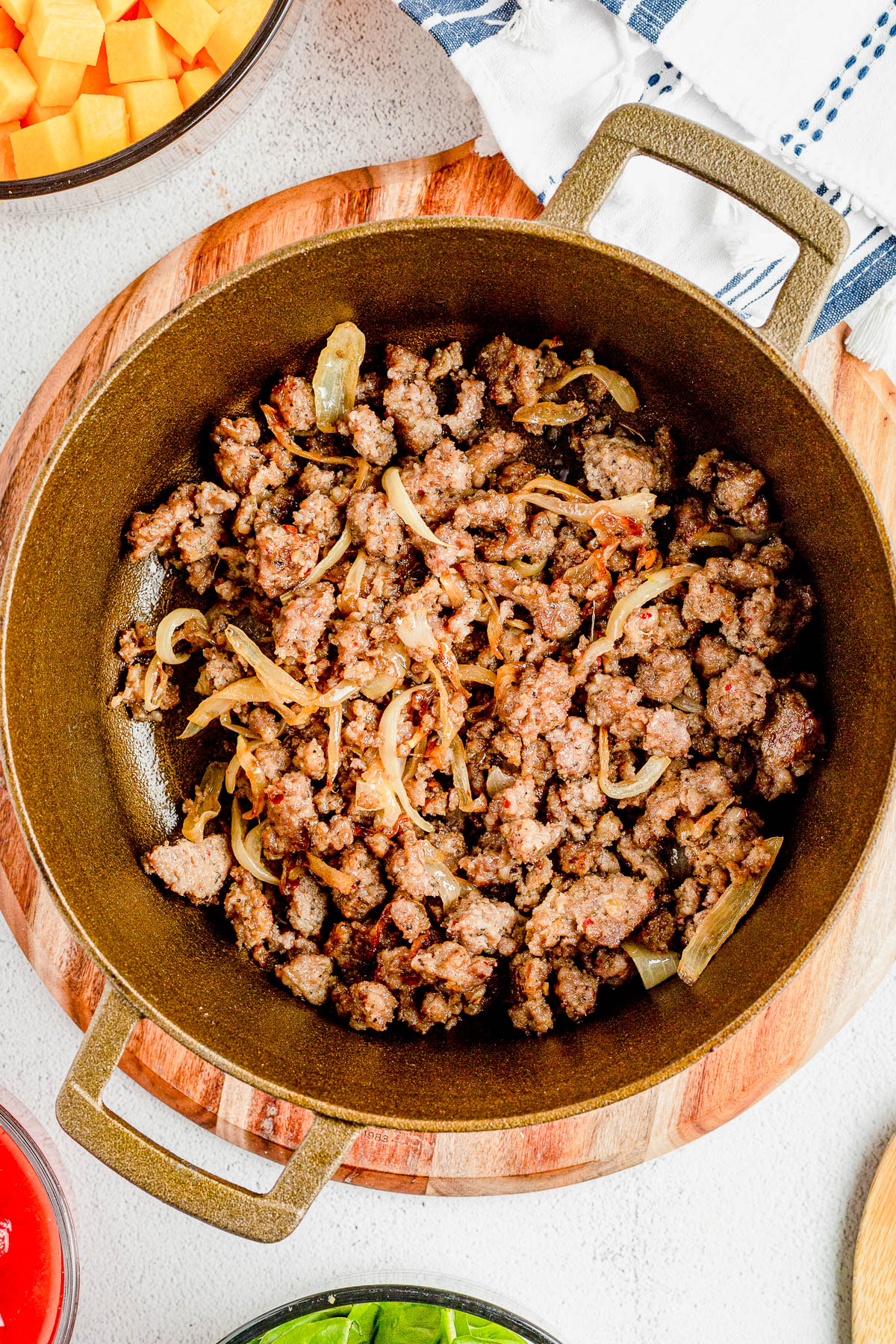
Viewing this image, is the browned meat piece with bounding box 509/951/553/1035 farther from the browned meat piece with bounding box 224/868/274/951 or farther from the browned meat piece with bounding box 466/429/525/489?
the browned meat piece with bounding box 466/429/525/489

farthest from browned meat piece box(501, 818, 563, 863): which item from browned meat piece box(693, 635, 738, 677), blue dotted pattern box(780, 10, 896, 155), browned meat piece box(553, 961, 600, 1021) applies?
blue dotted pattern box(780, 10, 896, 155)

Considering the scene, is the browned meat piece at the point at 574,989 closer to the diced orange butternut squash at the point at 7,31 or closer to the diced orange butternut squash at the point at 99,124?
the diced orange butternut squash at the point at 99,124

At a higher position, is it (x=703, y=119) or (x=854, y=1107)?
(x=703, y=119)

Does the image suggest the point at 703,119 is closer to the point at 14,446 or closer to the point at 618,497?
the point at 618,497

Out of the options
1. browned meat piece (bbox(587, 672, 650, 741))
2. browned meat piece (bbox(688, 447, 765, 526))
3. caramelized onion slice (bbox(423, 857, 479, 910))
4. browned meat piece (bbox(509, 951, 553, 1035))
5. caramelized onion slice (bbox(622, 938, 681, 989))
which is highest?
browned meat piece (bbox(688, 447, 765, 526))

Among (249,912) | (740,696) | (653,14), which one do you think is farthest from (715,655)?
(653,14)

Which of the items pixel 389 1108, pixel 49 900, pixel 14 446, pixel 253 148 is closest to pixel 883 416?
pixel 253 148

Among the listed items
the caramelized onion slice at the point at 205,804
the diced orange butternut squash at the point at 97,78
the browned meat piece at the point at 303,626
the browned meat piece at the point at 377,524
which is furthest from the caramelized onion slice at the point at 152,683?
the diced orange butternut squash at the point at 97,78
